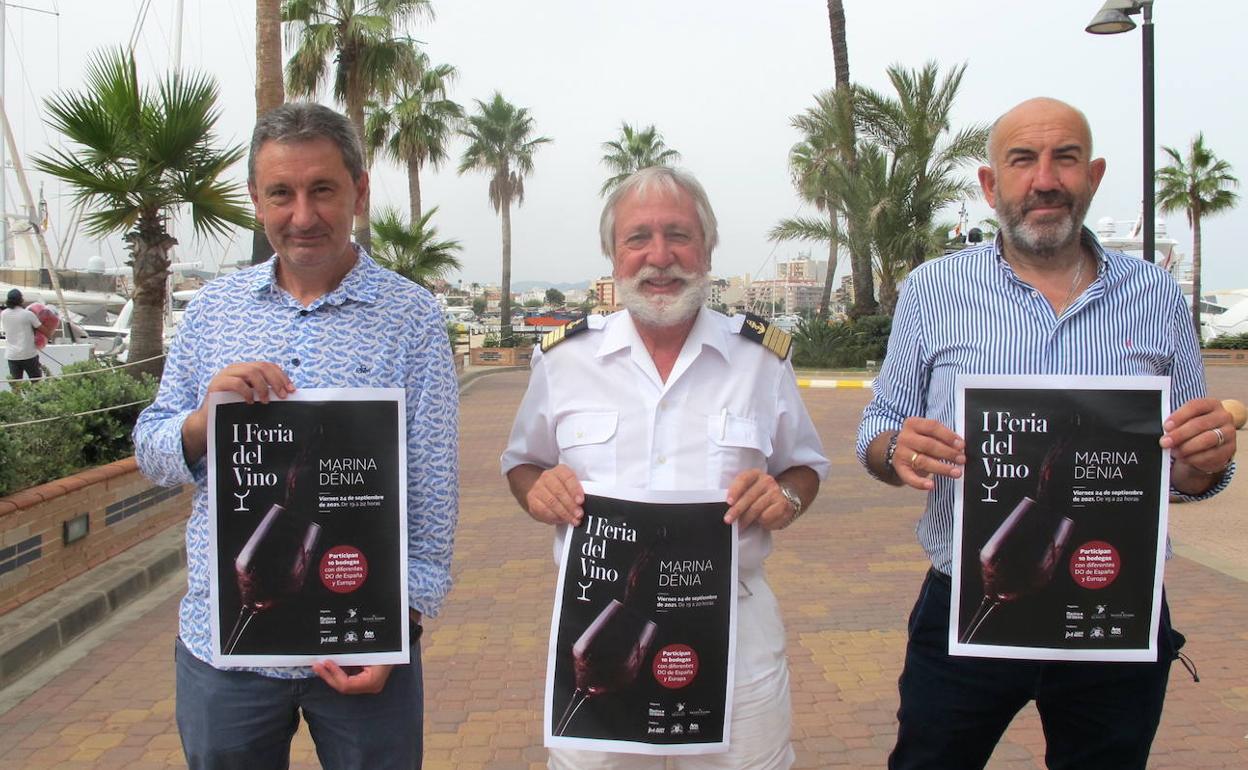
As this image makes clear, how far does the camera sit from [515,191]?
42.8 m

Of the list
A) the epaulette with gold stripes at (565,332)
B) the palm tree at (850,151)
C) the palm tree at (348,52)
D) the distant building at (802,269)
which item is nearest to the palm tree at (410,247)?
the palm tree at (348,52)

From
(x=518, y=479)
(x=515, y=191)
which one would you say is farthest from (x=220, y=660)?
(x=515, y=191)

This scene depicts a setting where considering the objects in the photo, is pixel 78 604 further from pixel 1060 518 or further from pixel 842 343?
pixel 842 343

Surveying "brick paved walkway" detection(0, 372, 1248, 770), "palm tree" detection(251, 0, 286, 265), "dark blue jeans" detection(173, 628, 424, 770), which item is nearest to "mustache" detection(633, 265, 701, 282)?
"dark blue jeans" detection(173, 628, 424, 770)

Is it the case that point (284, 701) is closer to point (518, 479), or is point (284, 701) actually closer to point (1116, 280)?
point (518, 479)

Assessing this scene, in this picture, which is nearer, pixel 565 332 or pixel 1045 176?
pixel 1045 176

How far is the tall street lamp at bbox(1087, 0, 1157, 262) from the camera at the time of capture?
10992 millimetres

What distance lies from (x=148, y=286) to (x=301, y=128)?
734cm

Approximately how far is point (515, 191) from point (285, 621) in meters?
41.9

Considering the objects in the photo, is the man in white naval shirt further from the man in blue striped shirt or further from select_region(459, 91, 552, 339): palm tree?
select_region(459, 91, 552, 339): palm tree

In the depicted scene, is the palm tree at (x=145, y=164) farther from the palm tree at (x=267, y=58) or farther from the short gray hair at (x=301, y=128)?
the short gray hair at (x=301, y=128)

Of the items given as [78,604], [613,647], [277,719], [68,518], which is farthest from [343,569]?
[68,518]

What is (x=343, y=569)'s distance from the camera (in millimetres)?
2123

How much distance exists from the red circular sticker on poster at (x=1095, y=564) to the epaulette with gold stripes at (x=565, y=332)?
1.31 metres
